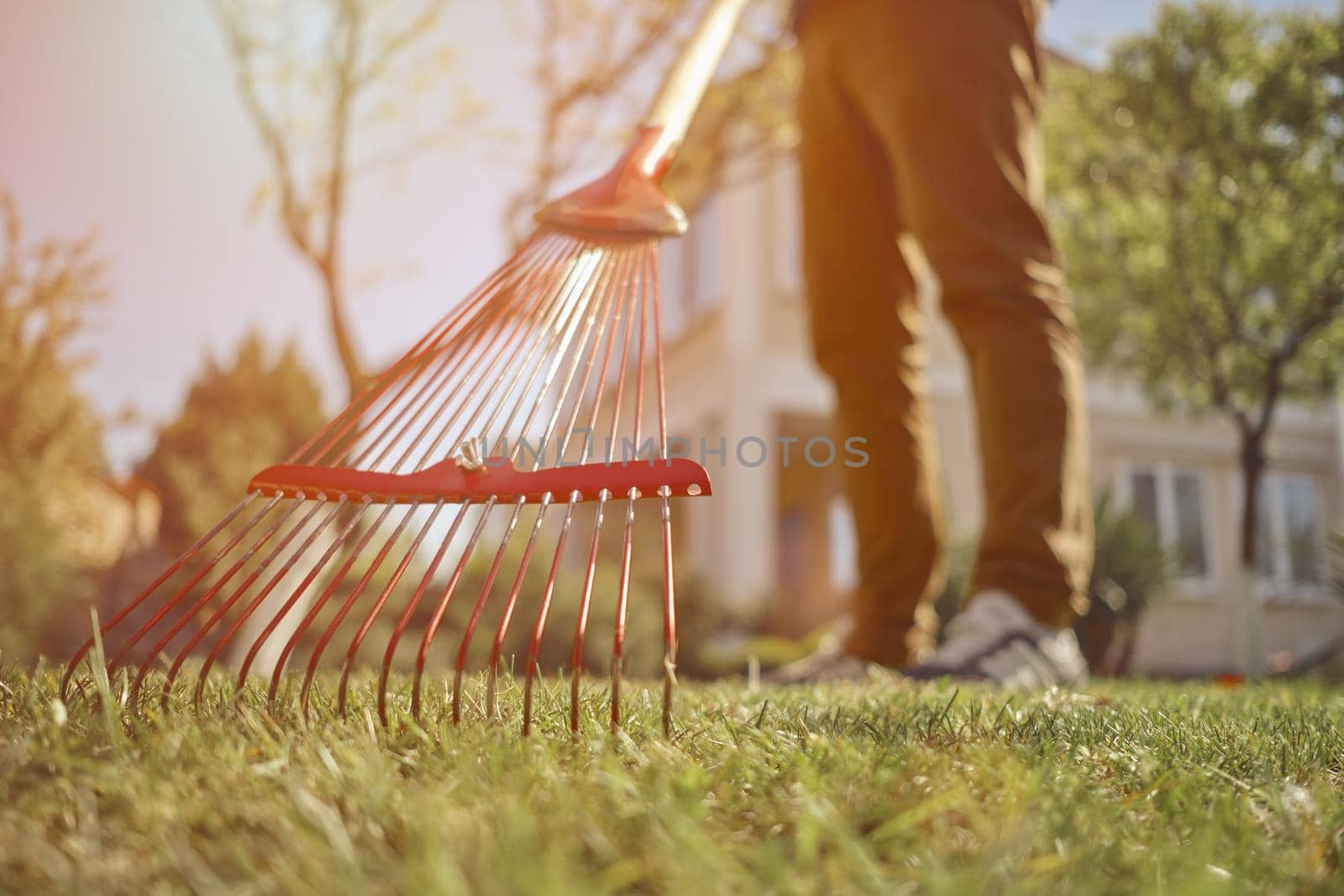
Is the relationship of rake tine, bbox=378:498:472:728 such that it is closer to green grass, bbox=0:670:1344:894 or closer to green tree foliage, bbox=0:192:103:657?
green grass, bbox=0:670:1344:894

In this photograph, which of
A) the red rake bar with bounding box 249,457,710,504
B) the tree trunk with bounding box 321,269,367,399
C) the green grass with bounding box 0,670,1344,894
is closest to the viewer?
the green grass with bounding box 0,670,1344,894

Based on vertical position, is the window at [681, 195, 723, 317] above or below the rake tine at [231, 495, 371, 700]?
above

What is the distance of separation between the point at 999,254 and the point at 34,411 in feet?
15.4

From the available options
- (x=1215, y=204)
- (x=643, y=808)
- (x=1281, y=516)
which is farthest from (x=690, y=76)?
(x=1281, y=516)

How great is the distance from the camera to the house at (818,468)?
32.8 feet

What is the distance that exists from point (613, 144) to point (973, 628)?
510cm

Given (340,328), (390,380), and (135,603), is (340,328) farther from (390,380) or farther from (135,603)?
(135,603)

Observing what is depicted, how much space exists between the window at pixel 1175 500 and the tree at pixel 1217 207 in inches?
173

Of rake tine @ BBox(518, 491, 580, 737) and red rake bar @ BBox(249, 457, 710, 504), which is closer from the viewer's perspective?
rake tine @ BBox(518, 491, 580, 737)

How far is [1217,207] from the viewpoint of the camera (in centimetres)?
694

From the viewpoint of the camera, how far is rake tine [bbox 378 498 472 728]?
1.06m

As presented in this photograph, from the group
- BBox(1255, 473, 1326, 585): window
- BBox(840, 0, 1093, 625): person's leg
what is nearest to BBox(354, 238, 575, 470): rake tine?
BBox(840, 0, 1093, 625): person's leg

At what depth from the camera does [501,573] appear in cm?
584

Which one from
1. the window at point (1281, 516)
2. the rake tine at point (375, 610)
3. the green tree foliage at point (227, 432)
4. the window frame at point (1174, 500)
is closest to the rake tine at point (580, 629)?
the rake tine at point (375, 610)
